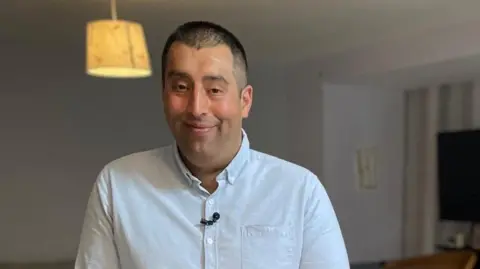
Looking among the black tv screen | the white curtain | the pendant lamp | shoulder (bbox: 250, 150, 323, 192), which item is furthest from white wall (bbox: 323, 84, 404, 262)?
shoulder (bbox: 250, 150, 323, 192)

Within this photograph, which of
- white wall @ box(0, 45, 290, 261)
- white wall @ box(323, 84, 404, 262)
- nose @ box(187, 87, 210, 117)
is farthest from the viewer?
white wall @ box(323, 84, 404, 262)

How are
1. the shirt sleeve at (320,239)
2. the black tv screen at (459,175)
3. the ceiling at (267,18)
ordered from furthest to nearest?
the black tv screen at (459,175) < the ceiling at (267,18) < the shirt sleeve at (320,239)

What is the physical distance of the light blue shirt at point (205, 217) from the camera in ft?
3.84

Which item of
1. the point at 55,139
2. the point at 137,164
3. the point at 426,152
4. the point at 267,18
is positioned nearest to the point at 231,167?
the point at 137,164

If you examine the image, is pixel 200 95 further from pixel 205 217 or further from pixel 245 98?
pixel 205 217

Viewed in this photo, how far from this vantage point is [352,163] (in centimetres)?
513

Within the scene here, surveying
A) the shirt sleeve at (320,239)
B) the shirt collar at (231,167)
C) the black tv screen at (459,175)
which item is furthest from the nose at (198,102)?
the black tv screen at (459,175)

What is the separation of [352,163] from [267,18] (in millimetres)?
1765

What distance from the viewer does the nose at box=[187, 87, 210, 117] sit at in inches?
43.0

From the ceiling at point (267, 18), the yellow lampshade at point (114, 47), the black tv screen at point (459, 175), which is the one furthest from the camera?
the black tv screen at point (459, 175)

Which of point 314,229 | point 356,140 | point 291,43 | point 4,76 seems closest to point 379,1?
point 291,43

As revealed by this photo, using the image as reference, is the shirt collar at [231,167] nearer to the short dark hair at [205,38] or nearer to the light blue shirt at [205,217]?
the light blue shirt at [205,217]

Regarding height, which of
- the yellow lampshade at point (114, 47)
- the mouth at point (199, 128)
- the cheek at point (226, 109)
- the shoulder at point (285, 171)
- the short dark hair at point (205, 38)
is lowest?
the shoulder at point (285, 171)

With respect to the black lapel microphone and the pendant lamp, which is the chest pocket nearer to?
the black lapel microphone
